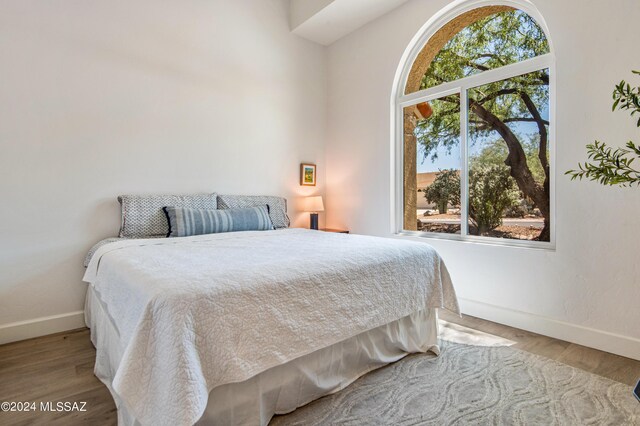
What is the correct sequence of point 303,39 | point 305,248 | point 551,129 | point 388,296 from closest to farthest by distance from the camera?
point 388,296, point 305,248, point 551,129, point 303,39

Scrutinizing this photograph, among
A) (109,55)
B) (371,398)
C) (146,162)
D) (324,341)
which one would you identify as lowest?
(371,398)

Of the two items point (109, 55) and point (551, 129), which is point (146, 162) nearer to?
point (109, 55)

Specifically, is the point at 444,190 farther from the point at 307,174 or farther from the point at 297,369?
the point at 297,369

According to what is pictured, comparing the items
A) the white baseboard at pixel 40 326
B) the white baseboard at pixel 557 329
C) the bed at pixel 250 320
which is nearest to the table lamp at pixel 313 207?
the bed at pixel 250 320

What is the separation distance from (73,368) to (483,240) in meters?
3.18

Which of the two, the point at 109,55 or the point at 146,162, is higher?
the point at 109,55

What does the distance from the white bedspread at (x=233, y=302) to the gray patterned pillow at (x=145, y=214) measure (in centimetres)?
53

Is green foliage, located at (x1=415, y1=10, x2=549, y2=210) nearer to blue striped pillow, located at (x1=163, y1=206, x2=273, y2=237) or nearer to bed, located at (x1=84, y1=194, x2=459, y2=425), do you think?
bed, located at (x1=84, y1=194, x2=459, y2=425)

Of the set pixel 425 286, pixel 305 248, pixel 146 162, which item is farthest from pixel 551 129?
pixel 146 162

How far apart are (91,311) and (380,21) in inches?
152

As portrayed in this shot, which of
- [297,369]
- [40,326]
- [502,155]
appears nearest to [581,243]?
[502,155]

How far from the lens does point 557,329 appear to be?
2490mm

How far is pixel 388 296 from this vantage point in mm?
1942

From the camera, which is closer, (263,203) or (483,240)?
(483,240)
